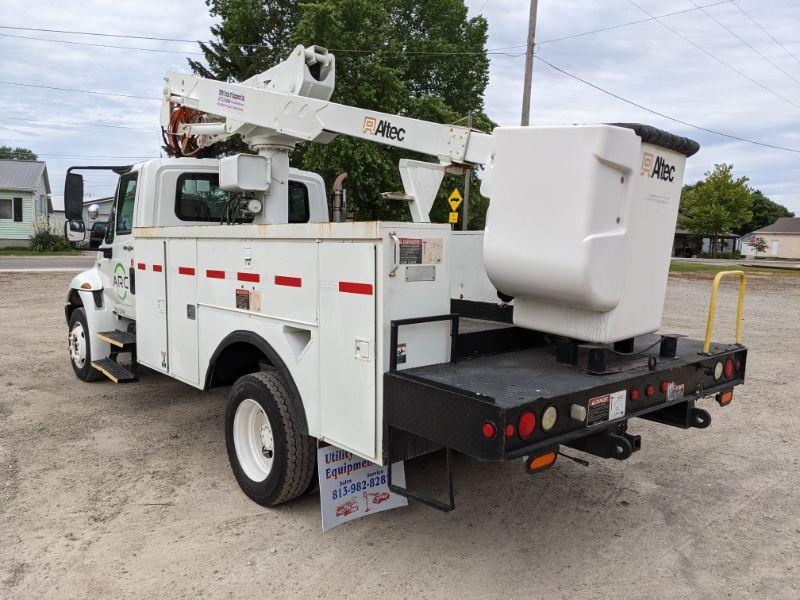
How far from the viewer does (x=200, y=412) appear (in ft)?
19.5

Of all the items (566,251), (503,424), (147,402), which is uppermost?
(566,251)

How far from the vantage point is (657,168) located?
318 centimetres

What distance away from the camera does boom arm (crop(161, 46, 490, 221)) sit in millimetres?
4480

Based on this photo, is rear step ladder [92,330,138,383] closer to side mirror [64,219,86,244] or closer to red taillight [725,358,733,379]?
side mirror [64,219,86,244]

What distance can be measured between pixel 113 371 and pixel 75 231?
66.0 inches

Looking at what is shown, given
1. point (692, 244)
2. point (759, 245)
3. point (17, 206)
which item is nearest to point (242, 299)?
point (17, 206)

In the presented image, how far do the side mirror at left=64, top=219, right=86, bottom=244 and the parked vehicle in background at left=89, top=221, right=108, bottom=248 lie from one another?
0.11 metres

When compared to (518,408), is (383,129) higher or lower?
higher

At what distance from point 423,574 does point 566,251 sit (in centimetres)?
178

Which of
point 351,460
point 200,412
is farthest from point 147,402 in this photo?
point 351,460

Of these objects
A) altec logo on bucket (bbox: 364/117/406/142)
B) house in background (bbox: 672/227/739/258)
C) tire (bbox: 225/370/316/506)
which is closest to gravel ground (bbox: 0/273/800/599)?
tire (bbox: 225/370/316/506)

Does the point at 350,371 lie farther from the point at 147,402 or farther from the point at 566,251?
the point at 147,402

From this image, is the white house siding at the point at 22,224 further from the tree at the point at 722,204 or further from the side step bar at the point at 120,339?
the tree at the point at 722,204

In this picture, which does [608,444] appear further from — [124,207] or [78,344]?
[78,344]
